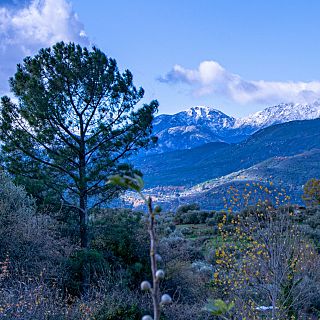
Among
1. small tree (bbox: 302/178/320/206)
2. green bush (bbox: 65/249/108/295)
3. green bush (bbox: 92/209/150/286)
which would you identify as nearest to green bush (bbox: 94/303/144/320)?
green bush (bbox: 65/249/108/295)

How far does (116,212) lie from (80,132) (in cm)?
400

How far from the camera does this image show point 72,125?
57.3 feet

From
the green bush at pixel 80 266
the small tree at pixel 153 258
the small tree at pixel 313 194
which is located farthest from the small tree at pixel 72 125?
the small tree at pixel 313 194

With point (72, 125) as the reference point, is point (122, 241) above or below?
below

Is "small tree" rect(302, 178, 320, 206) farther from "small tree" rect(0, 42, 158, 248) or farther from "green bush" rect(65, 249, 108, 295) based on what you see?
"green bush" rect(65, 249, 108, 295)

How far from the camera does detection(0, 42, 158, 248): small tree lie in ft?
54.5

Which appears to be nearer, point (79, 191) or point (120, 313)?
point (120, 313)

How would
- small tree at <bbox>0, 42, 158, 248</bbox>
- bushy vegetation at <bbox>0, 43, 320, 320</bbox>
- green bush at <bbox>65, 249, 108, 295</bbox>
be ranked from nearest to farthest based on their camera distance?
bushy vegetation at <bbox>0, 43, 320, 320</bbox> → green bush at <bbox>65, 249, 108, 295</bbox> → small tree at <bbox>0, 42, 158, 248</bbox>

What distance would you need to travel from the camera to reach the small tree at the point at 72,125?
1661 centimetres

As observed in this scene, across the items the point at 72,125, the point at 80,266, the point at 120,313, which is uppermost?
the point at 72,125

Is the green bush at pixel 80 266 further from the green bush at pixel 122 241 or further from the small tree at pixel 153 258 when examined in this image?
the small tree at pixel 153 258

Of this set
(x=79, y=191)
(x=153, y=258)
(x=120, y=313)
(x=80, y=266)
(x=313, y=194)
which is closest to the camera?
(x=153, y=258)

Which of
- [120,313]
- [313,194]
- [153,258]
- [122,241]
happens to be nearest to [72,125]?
[122,241]

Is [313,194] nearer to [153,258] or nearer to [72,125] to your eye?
[72,125]
